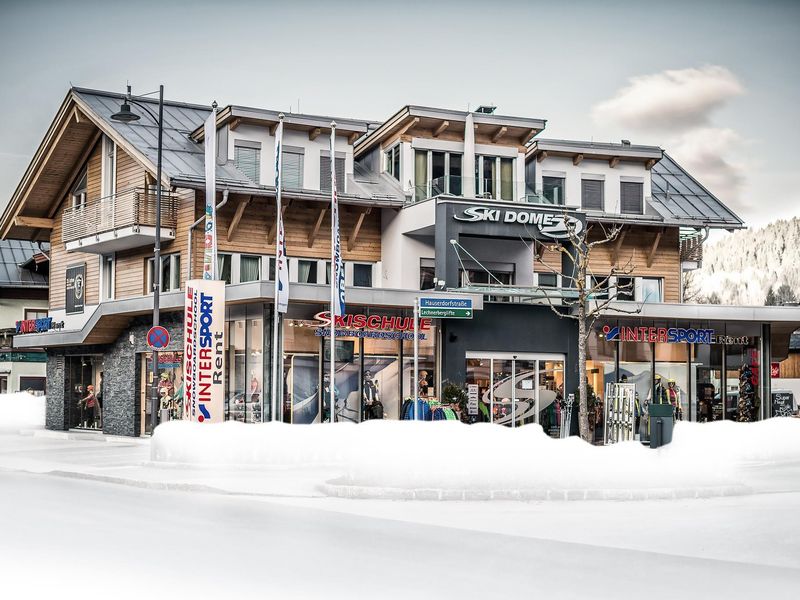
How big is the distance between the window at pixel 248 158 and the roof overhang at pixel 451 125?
A: 14.3 ft

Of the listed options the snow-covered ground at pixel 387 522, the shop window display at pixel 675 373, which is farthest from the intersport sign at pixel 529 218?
the snow-covered ground at pixel 387 522

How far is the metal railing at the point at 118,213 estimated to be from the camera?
36812mm

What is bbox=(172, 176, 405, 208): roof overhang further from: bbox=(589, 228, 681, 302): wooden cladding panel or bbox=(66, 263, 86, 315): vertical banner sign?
bbox=(66, 263, 86, 315): vertical banner sign

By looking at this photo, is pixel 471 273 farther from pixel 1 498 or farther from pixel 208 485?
pixel 1 498

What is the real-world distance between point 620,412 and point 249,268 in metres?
14.1

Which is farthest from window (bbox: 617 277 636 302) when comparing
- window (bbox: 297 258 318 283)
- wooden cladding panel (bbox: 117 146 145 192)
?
wooden cladding panel (bbox: 117 146 145 192)

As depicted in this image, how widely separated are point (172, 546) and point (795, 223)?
365 ft

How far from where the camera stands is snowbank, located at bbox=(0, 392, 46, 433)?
159 ft

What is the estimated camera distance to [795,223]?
11400 cm

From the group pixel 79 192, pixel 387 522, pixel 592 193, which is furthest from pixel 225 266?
pixel 387 522

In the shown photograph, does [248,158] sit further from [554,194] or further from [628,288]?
[628,288]

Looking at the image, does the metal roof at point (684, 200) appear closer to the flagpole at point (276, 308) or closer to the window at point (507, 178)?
the window at point (507, 178)

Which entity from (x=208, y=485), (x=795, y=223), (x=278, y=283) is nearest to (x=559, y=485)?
(x=208, y=485)

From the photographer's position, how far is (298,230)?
1489 inches
